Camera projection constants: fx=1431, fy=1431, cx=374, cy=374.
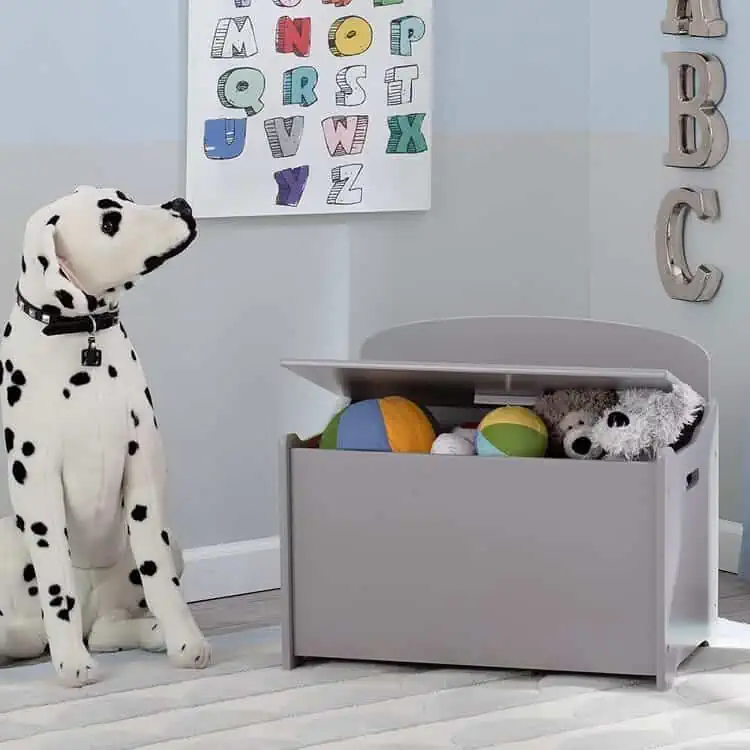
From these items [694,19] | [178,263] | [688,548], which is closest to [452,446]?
[688,548]

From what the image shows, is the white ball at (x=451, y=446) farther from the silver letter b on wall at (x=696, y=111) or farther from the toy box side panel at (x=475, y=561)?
the silver letter b on wall at (x=696, y=111)

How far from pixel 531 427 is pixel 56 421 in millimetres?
716

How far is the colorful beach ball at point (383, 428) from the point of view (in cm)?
217

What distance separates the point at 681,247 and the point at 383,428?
1.08 metres

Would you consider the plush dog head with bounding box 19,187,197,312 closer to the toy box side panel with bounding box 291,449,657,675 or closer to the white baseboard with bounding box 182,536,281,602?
the toy box side panel with bounding box 291,449,657,675

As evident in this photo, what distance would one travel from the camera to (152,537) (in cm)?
225

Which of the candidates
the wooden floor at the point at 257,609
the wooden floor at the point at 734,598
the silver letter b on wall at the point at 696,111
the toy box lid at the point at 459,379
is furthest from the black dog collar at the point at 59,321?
the silver letter b on wall at the point at 696,111

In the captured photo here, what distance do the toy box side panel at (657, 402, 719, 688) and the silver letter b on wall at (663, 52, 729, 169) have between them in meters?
0.75

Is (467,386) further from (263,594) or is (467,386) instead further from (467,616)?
(263,594)

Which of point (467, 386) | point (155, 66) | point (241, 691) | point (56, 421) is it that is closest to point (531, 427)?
point (467, 386)

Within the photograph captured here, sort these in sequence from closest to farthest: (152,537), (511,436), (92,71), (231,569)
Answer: (511,436) < (152,537) < (92,71) < (231,569)

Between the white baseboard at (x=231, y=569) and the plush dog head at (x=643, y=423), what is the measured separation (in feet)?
3.07

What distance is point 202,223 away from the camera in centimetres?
271

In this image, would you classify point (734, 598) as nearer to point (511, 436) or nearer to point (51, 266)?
point (511, 436)
